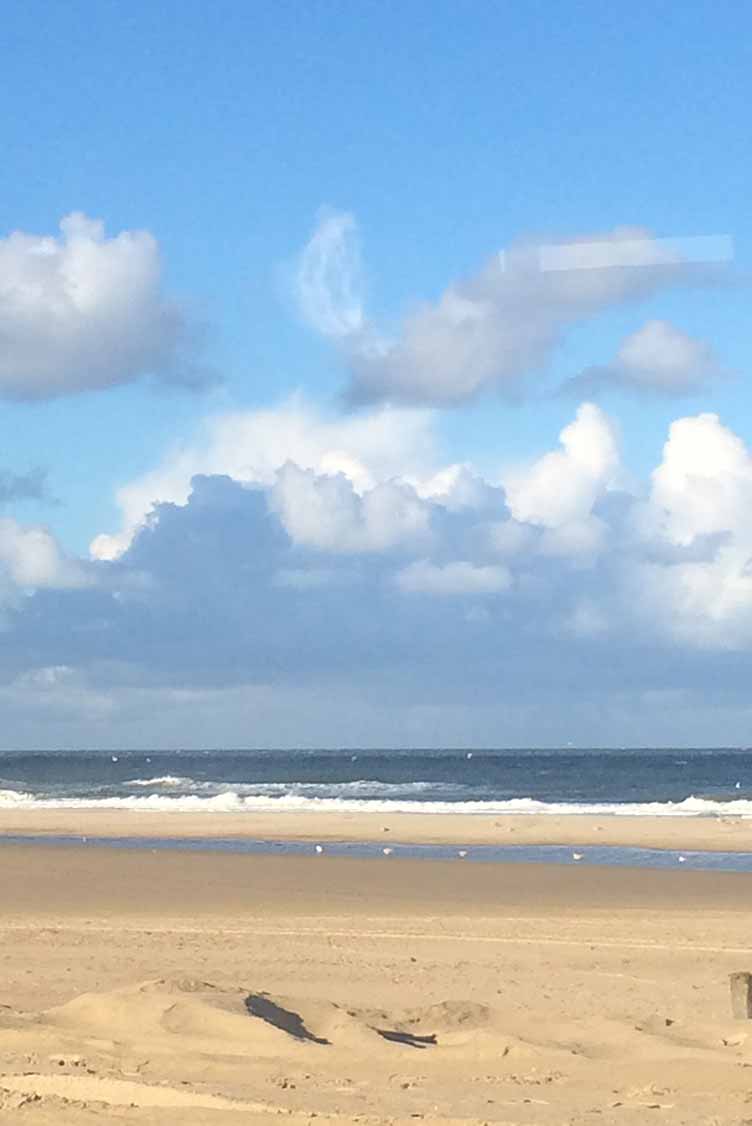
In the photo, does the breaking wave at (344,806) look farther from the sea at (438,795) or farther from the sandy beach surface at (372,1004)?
the sandy beach surface at (372,1004)

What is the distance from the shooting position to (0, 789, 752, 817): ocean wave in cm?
4494

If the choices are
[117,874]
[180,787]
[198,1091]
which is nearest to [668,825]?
[117,874]

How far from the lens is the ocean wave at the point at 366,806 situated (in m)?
44.9

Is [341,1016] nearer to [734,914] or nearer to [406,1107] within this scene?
[406,1107]

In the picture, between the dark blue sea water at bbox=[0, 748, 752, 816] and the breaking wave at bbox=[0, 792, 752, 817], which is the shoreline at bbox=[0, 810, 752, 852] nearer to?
the breaking wave at bbox=[0, 792, 752, 817]

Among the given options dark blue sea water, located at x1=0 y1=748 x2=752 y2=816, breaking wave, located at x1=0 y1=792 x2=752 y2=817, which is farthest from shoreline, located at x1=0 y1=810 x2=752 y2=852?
dark blue sea water, located at x1=0 y1=748 x2=752 y2=816

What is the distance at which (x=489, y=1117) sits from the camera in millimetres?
7465

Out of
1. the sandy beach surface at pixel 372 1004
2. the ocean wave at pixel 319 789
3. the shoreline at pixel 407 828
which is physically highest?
the ocean wave at pixel 319 789

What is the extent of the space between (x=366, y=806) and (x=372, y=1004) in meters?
36.8

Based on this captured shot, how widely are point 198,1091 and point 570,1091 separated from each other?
6.89 feet

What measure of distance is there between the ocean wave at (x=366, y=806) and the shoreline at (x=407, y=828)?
12.1 ft

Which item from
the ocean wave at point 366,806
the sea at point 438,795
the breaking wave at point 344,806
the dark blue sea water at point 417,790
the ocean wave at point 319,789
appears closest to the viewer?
the sea at point 438,795

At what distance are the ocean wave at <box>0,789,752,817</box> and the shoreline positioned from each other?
370 cm

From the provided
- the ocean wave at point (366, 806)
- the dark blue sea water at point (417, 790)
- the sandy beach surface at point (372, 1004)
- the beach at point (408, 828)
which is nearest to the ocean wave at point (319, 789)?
the dark blue sea water at point (417, 790)
